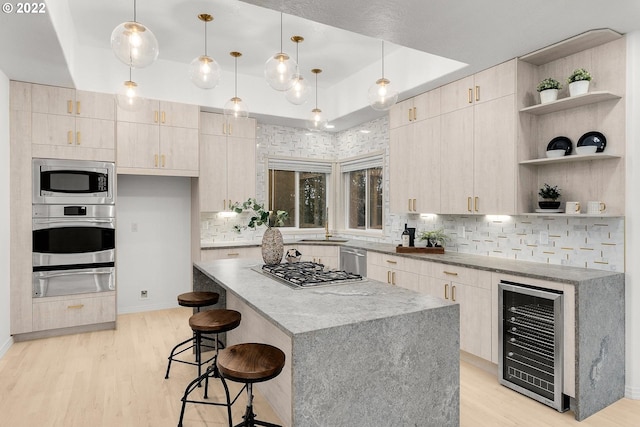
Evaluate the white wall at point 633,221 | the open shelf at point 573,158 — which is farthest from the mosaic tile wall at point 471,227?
the open shelf at point 573,158

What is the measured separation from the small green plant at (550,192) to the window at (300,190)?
3632 mm

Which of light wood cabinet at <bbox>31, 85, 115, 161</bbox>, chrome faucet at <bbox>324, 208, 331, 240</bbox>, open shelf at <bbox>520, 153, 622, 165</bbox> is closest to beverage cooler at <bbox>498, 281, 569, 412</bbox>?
open shelf at <bbox>520, 153, 622, 165</bbox>

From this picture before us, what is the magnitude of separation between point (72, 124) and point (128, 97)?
1.68m

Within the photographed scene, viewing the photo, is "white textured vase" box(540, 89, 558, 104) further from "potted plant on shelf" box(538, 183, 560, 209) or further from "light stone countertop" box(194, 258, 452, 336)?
"light stone countertop" box(194, 258, 452, 336)

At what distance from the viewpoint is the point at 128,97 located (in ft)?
10.0

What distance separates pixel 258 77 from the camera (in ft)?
17.6

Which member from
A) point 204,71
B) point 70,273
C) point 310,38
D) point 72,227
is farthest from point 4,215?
point 310,38

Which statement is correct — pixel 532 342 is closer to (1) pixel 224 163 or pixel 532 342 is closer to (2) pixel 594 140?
(2) pixel 594 140

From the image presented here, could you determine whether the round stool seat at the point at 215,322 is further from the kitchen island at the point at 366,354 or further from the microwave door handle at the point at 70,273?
the microwave door handle at the point at 70,273

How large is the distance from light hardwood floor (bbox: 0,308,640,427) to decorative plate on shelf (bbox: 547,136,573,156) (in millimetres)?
1996

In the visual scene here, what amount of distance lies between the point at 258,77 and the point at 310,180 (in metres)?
1.86

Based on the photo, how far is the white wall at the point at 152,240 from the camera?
5.08 m

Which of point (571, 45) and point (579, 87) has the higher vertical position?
point (571, 45)

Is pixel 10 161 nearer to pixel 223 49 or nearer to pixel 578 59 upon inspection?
pixel 223 49
